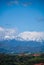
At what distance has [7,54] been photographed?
466 centimetres

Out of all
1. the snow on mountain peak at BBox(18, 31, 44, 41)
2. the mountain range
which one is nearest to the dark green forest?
the mountain range

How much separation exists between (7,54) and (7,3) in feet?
4.20

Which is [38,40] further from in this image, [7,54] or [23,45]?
[7,54]

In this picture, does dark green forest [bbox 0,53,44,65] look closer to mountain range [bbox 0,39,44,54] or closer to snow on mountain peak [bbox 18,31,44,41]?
mountain range [bbox 0,39,44,54]

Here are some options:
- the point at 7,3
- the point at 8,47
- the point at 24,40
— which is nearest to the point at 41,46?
the point at 24,40

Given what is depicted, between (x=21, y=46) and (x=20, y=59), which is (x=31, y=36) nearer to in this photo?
(x=21, y=46)

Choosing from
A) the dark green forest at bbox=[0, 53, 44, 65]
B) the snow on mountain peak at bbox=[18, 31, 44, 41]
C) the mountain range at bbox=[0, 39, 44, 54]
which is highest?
the snow on mountain peak at bbox=[18, 31, 44, 41]

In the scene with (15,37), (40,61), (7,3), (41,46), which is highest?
(7,3)

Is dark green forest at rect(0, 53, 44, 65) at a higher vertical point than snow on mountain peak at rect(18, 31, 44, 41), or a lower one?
lower

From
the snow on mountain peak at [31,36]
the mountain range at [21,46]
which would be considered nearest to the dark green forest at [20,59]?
the mountain range at [21,46]


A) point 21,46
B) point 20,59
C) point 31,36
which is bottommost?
point 20,59

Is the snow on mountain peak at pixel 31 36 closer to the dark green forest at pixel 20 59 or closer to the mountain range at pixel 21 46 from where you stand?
the mountain range at pixel 21 46

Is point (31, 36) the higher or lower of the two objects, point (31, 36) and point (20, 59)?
the higher

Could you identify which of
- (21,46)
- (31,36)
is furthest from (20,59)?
(31,36)
